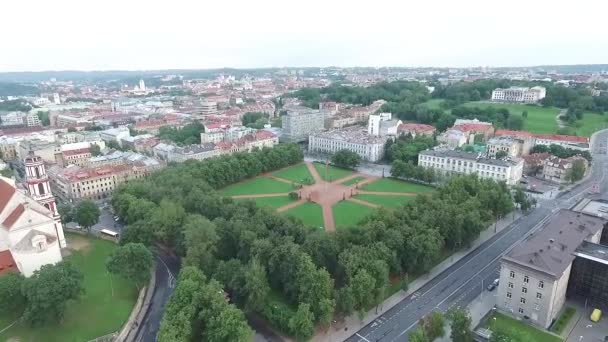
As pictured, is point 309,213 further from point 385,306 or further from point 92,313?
point 92,313

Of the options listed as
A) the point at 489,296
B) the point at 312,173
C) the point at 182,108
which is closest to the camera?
the point at 489,296

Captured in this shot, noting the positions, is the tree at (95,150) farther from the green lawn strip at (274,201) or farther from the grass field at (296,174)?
the green lawn strip at (274,201)

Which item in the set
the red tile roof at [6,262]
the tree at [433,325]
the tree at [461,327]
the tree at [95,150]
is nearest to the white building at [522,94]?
the tree at [95,150]

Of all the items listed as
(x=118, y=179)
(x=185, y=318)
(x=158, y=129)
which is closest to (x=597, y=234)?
(x=185, y=318)

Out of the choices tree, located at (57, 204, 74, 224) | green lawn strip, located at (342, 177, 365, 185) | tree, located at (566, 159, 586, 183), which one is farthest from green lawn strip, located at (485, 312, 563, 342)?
tree, located at (57, 204, 74, 224)

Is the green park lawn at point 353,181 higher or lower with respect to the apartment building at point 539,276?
lower

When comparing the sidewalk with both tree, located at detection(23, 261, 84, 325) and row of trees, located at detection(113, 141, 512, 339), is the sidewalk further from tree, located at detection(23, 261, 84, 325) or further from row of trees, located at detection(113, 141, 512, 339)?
tree, located at detection(23, 261, 84, 325)

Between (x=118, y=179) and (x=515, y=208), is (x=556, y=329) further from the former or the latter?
(x=118, y=179)

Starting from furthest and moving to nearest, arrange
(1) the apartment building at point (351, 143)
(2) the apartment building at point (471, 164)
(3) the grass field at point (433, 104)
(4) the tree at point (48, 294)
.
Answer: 1. (3) the grass field at point (433, 104)
2. (1) the apartment building at point (351, 143)
3. (2) the apartment building at point (471, 164)
4. (4) the tree at point (48, 294)
